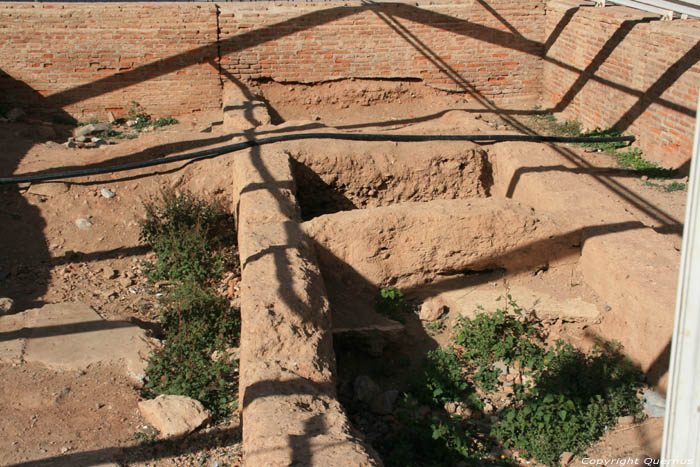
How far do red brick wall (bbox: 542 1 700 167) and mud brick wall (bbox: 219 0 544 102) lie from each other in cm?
61

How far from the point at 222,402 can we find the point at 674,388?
3.03m

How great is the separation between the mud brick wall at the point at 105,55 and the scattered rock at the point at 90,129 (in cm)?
58

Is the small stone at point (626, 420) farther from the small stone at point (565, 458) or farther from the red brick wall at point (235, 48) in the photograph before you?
Answer: the red brick wall at point (235, 48)

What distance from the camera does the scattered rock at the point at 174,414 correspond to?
426 cm

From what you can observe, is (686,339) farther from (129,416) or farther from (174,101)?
(174,101)

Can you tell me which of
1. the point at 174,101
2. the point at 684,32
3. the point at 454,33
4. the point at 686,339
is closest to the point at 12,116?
the point at 174,101

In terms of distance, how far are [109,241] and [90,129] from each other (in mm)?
3545

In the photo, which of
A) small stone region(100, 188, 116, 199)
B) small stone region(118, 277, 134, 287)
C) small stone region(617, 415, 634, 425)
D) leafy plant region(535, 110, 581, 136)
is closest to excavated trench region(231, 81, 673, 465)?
small stone region(617, 415, 634, 425)

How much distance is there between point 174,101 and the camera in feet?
35.1

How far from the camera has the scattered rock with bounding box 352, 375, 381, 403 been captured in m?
4.78

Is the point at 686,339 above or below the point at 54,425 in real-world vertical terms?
below

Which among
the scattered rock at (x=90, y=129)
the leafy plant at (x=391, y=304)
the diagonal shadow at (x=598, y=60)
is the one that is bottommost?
the leafy plant at (x=391, y=304)

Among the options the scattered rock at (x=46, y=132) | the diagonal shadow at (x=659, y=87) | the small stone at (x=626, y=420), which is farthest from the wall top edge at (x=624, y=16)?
the scattered rock at (x=46, y=132)

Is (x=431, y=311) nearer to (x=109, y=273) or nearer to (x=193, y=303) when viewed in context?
(x=193, y=303)
